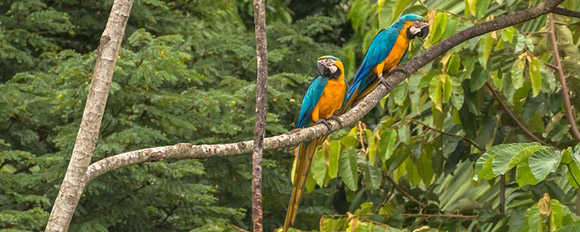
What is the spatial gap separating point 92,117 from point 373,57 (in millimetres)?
1541

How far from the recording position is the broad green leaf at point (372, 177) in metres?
4.21

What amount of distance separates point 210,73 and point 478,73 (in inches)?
95.8

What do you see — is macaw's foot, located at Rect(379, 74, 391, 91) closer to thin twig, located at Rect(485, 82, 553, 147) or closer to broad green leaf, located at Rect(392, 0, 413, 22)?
broad green leaf, located at Rect(392, 0, 413, 22)

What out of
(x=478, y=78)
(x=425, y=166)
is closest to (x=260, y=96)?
(x=478, y=78)

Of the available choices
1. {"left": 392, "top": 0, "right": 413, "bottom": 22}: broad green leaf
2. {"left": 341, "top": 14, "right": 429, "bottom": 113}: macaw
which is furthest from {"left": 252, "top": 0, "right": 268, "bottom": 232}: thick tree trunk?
{"left": 392, "top": 0, "right": 413, "bottom": 22}: broad green leaf

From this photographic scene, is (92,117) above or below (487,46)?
above

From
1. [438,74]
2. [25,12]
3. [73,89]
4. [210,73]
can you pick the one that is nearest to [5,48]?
[25,12]

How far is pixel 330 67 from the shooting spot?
345cm

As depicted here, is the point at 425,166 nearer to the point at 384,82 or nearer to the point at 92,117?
the point at 384,82

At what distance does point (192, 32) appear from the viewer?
625 cm

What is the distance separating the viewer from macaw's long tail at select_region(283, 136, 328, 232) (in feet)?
10.2

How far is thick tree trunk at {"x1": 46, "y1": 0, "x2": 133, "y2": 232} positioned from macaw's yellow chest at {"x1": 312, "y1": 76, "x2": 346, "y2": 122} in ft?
4.33

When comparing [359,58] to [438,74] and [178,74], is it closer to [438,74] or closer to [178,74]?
[178,74]

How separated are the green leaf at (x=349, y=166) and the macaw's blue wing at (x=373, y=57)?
42 centimetres
